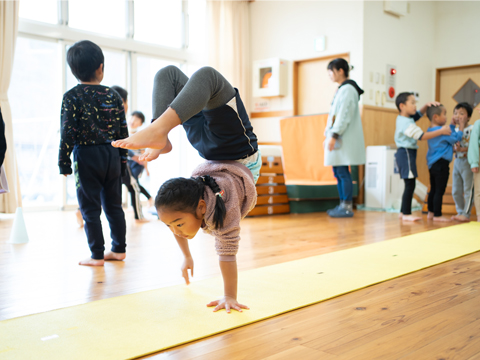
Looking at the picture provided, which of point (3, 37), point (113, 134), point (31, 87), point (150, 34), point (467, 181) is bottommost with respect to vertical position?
point (467, 181)

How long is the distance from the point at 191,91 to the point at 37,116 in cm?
419

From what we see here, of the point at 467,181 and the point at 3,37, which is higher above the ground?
the point at 3,37

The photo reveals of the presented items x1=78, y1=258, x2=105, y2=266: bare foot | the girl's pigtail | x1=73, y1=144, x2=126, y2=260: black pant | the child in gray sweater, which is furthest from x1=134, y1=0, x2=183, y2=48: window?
the girl's pigtail

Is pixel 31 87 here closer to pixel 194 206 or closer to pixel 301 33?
pixel 301 33

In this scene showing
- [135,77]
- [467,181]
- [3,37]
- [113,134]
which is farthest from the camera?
[135,77]

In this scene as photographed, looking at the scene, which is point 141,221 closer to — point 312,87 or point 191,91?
point 191,91

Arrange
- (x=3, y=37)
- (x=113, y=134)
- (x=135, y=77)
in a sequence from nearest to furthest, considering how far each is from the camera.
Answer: (x=113, y=134) → (x=3, y=37) → (x=135, y=77)

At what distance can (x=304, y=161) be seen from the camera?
4953 millimetres

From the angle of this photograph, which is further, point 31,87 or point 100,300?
point 31,87

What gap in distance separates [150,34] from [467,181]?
3.97m

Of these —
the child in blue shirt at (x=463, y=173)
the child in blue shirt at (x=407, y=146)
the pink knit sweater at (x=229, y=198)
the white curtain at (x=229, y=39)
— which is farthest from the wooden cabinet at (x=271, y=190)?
the pink knit sweater at (x=229, y=198)

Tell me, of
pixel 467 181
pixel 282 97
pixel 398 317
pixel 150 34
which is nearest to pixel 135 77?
pixel 150 34

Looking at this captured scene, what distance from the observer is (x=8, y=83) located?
4.29 metres

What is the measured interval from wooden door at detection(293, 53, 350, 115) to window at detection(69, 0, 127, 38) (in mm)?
2220
